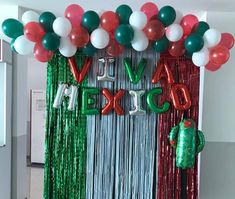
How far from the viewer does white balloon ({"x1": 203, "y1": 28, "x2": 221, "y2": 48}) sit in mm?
1944

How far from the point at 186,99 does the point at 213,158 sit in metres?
0.76

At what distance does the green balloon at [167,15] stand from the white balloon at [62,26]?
652 millimetres

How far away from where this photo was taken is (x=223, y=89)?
2596 mm

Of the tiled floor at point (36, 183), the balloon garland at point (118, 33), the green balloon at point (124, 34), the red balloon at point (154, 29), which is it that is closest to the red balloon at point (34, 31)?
the balloon garland at point (118, 33)

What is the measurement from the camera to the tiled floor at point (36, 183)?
12.8ft

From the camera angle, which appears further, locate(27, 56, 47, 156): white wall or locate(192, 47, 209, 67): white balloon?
locate(27, 56, 47, 156): white wall

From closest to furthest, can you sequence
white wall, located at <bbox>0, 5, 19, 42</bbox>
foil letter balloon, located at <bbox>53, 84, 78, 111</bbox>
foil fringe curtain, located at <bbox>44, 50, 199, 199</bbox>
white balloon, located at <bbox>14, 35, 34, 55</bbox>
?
white balloon, located at <bbox>14, 35, 34, 55</bbox> → foil letter balloon, located at <bbox>53, 84, 78, 111</bbox> → foil fringe curtain, located at <bbox>44, 50, 199, 199</bbox> → white wall, located at <bbox>0, 5, 19, 42</bbox>

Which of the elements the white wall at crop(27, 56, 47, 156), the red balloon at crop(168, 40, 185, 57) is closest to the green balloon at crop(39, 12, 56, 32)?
the red balloon at crop(168, 40, 185, 57)

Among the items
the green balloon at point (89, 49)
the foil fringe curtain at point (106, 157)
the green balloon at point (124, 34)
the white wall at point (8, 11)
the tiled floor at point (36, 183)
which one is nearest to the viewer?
the green balloon at point (124, 34)

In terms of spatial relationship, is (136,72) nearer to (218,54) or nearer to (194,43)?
(194,43)

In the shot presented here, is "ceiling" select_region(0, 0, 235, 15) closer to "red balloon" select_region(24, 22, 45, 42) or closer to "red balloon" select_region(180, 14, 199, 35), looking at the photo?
"red balloon" select_region(180, 14, 199, 35)

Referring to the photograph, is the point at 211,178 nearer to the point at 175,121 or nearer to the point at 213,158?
the point at 213,158

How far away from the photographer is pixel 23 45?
196 centimetres

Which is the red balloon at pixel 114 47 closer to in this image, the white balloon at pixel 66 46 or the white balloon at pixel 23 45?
the white balloon at pixel 66 46
